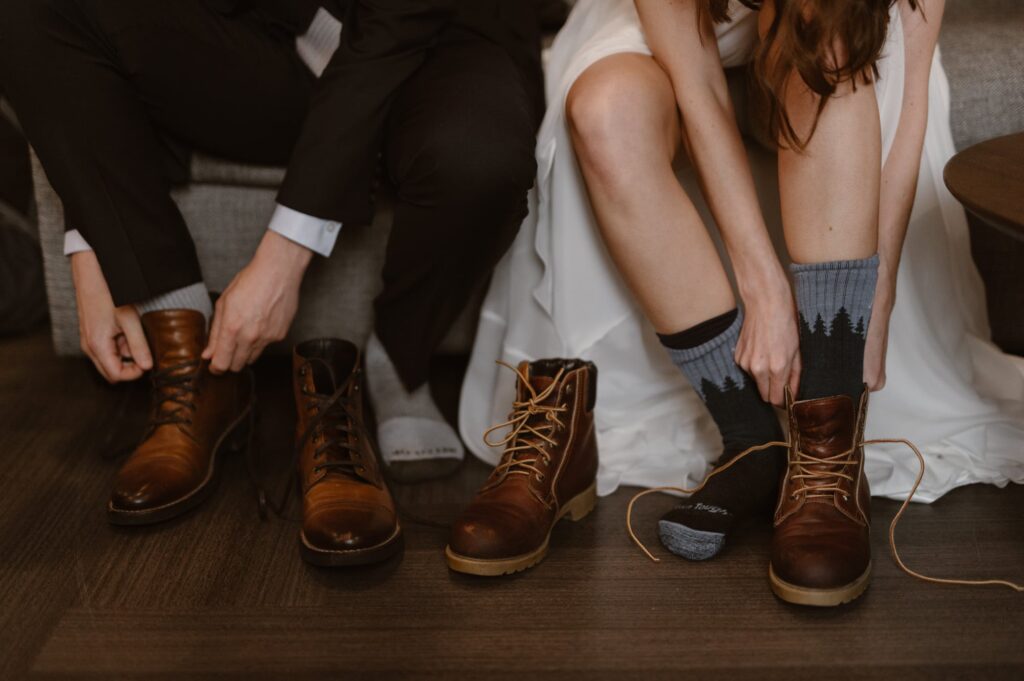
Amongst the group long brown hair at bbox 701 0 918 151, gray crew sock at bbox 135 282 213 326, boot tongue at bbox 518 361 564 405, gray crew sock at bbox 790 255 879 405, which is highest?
long brown hair at bbox 701 0 918 151

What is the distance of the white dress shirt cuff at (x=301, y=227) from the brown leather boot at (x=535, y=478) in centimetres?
28

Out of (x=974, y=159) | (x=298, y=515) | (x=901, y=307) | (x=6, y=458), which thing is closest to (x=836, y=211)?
(x=974, y=159)

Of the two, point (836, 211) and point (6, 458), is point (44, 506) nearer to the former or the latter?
point (6, 458)

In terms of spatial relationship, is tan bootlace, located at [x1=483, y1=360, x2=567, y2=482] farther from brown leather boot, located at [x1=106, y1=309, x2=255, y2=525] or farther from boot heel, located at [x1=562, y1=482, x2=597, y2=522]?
brown leather boot, located at [x1=106, y1=309, x2=255, y2=525]

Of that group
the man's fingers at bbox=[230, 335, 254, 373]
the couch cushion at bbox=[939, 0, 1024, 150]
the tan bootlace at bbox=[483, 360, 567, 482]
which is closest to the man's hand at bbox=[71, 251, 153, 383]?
the man's fingers at bbox=[230, 335, 254, 373]

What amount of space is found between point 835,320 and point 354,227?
2.21 ft

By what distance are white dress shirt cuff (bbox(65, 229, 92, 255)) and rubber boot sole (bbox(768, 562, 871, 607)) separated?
0.87m

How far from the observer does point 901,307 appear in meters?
1.12

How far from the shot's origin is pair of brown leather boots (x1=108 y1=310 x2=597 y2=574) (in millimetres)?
939

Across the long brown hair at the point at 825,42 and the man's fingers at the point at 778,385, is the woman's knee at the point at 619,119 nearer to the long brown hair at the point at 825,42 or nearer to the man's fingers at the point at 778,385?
the long brown hair at the point at 825,42

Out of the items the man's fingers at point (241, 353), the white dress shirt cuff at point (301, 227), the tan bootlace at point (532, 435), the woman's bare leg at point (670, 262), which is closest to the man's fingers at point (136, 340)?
the man's fingers at point (241, 353)

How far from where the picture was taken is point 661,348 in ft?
3.89

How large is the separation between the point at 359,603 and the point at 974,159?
69cm

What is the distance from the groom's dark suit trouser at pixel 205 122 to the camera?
3.46ft
